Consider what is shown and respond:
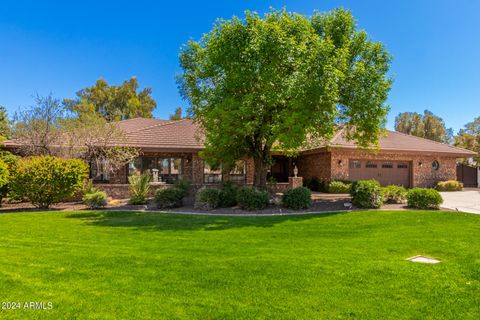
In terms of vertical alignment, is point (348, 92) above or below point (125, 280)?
above

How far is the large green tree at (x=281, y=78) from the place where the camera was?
40.6 feet

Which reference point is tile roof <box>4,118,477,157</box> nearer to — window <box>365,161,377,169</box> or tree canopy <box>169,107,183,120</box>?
window <box>365,161,377,169</box>

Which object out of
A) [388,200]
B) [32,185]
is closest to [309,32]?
[388,200]

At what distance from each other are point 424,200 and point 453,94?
18.6 metres

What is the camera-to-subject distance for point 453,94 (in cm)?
2669

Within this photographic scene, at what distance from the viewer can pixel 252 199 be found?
43.5ft

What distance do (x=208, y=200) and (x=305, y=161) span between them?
536 inches

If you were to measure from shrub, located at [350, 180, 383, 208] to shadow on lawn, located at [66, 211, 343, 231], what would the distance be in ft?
7.46

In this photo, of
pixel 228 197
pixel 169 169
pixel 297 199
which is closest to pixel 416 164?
pixel 297 199

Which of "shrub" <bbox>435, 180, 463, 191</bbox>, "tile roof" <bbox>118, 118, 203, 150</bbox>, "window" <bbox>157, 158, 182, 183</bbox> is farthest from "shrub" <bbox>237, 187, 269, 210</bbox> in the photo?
"shrub" <bbox>435, 180, 463, 191</bbox>

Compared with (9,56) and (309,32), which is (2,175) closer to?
(9,56)

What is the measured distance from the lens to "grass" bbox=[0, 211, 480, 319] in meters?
4.09

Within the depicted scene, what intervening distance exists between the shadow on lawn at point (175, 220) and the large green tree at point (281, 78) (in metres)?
3.15

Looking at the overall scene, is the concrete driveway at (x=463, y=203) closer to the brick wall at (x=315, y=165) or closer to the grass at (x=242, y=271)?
the grass at (x=242, y=271)
